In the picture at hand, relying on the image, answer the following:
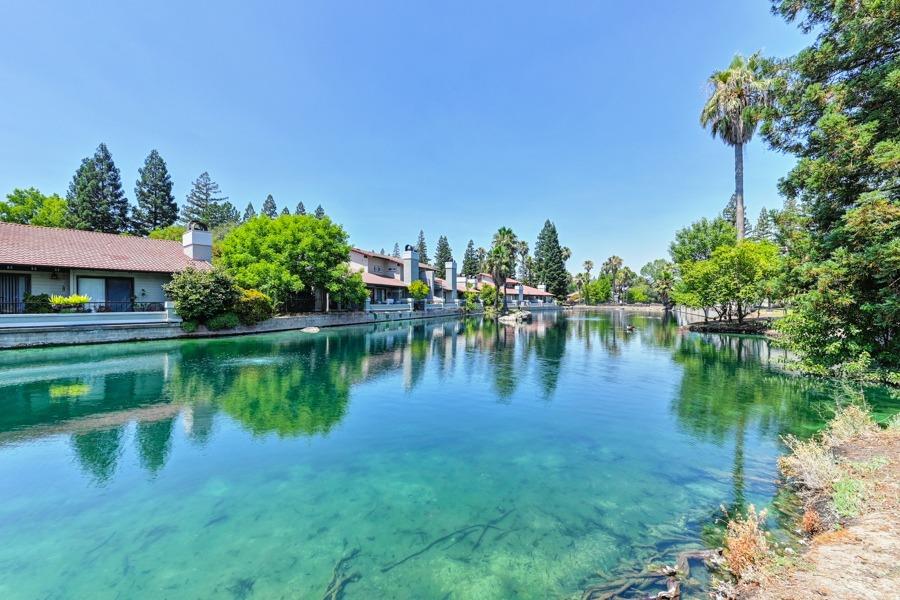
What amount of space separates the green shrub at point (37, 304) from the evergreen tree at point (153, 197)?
40856mm

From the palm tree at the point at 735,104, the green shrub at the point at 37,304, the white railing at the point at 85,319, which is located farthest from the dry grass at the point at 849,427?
the green shrub at the point at 37,304

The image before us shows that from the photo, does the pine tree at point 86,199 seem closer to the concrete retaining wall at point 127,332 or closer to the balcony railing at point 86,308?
the balcony railing at point 86,308

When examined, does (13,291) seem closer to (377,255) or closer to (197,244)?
(197,244)

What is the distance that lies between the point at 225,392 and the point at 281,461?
21.2ft

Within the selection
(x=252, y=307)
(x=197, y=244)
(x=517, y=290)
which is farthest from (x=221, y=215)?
(x=517, y=290)

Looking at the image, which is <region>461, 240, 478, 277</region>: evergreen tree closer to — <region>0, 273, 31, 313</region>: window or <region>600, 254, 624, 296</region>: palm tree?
<region>600, 254, 624, 296</region>: palm tree

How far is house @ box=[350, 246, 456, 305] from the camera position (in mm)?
47688

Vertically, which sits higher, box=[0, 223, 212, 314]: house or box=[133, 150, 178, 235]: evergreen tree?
box=[133, 150, 178, 235]: evergreen tree

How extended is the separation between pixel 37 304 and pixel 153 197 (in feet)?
142

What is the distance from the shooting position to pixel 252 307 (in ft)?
95.1

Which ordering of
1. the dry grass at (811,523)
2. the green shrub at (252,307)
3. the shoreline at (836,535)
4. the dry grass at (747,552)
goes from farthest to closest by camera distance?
1. the green shrub at (252,307)
2. the dry grass at (811,523)
3. the dry grass at (747,552)
4. the shoreline at (836,535)

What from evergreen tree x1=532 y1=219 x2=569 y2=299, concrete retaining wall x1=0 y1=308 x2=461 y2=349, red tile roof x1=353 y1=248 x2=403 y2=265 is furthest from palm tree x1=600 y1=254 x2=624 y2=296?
concrete retaining wall x1=0 y1=308 x2=461 y2=349

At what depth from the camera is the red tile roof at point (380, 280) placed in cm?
4586

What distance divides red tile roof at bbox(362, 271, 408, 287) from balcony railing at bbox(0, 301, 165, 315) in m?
21.8
